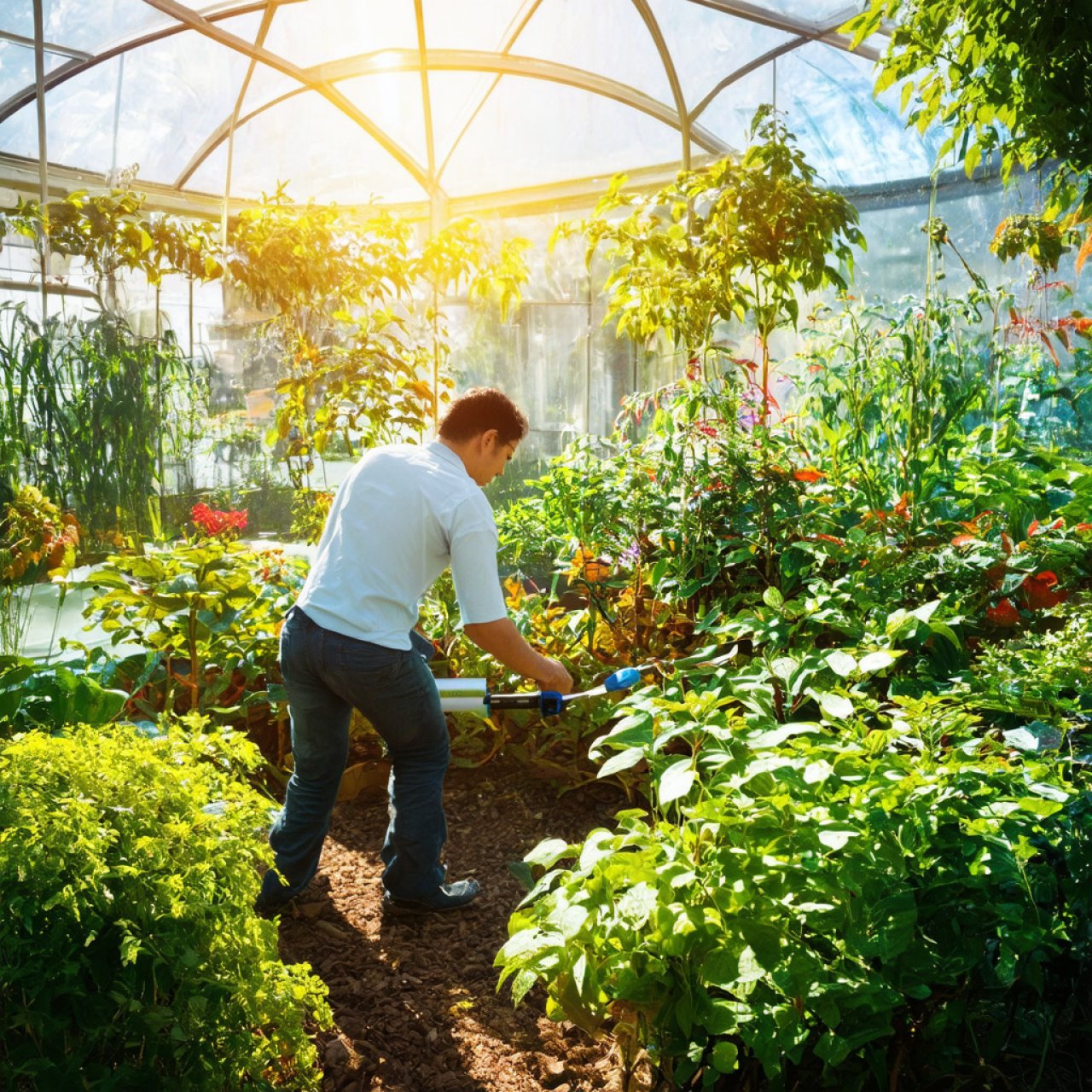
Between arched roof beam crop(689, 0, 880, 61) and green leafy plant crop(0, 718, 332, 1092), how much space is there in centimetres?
516

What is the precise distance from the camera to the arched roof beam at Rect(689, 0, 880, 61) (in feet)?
17.4

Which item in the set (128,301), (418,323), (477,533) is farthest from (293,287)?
(477,533)

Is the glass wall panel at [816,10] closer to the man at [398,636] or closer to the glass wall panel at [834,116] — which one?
the glass wall panel at [834,116]

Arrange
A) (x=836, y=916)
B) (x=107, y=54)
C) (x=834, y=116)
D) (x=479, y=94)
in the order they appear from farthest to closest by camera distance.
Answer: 1. (x=479, y=94)
2. (x=834, y=116)
3. (x=107, y=54)
4. (x=836, y=916)

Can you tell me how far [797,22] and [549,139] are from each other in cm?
155

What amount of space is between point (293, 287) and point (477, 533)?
9.06ft

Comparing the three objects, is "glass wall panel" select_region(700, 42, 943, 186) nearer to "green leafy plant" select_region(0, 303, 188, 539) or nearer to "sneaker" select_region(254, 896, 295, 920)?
"green leafy plant" select_region(0, 303, 188, 539)

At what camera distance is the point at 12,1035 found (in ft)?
4.81

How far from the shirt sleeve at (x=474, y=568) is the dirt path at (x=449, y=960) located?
892 mm

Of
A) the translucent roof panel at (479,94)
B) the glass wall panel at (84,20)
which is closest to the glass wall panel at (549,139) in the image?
the translucent roof panel at (479,94)

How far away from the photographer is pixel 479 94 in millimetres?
6160

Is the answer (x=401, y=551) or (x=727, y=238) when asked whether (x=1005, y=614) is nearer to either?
(x=401, y=551)

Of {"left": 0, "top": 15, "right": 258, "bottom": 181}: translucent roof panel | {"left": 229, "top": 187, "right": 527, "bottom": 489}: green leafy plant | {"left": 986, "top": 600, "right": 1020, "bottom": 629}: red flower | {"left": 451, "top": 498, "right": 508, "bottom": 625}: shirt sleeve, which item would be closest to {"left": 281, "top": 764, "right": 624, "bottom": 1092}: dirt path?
{"left": 451, "top": 498, "right": 508, "bottom": 625}: shirt sleeve

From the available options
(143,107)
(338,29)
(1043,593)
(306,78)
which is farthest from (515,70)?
(1043,593)
